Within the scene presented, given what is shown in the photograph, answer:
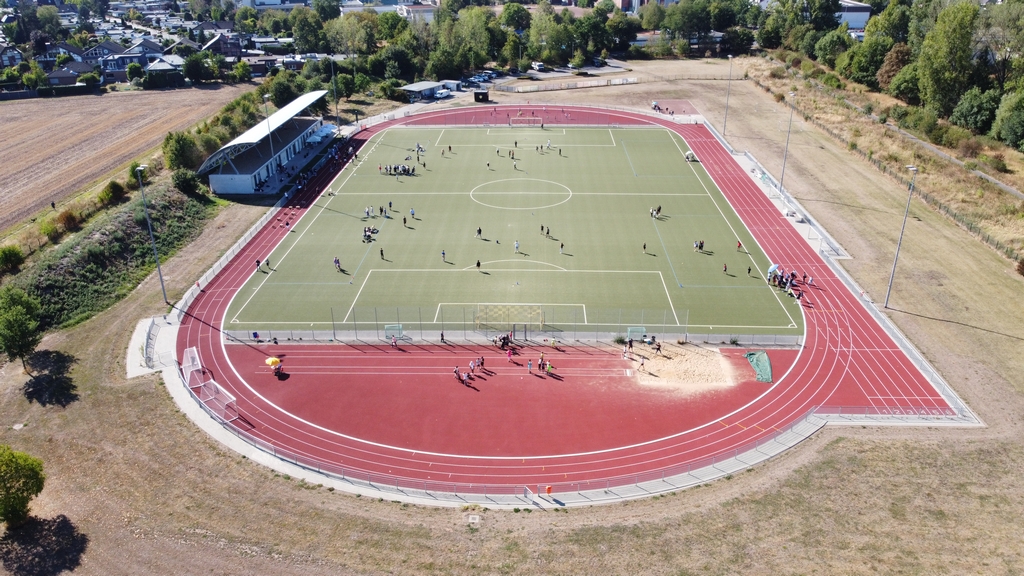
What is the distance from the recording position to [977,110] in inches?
3728

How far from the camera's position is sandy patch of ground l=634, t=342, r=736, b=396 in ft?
157

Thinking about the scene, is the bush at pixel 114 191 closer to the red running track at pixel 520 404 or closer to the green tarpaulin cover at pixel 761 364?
the red running track at pixel 520 404

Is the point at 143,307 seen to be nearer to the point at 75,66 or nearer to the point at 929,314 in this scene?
the point at 929,314

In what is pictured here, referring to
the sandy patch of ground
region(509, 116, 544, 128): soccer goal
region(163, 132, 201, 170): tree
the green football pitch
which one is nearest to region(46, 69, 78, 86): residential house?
region(163, 132, 201, 170): tree

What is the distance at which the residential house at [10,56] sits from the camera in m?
154

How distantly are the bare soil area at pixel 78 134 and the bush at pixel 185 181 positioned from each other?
36.0 feet

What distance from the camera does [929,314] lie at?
56.1 m

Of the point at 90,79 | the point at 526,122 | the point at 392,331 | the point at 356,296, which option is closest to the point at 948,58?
the point at 526,122

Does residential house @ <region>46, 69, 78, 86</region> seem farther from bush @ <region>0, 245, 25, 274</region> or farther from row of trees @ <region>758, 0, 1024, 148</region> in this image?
row of trees @ <region>758, 0, 1024, 148</region>

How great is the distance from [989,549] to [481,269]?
4241cm

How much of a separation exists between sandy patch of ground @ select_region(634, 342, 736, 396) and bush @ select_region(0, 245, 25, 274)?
53.9 meters

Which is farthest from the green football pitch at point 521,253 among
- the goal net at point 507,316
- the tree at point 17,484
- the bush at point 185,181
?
the tree at point 17,484

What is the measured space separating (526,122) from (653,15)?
93.5m

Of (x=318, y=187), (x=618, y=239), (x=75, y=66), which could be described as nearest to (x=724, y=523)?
(x=618, y=239)
